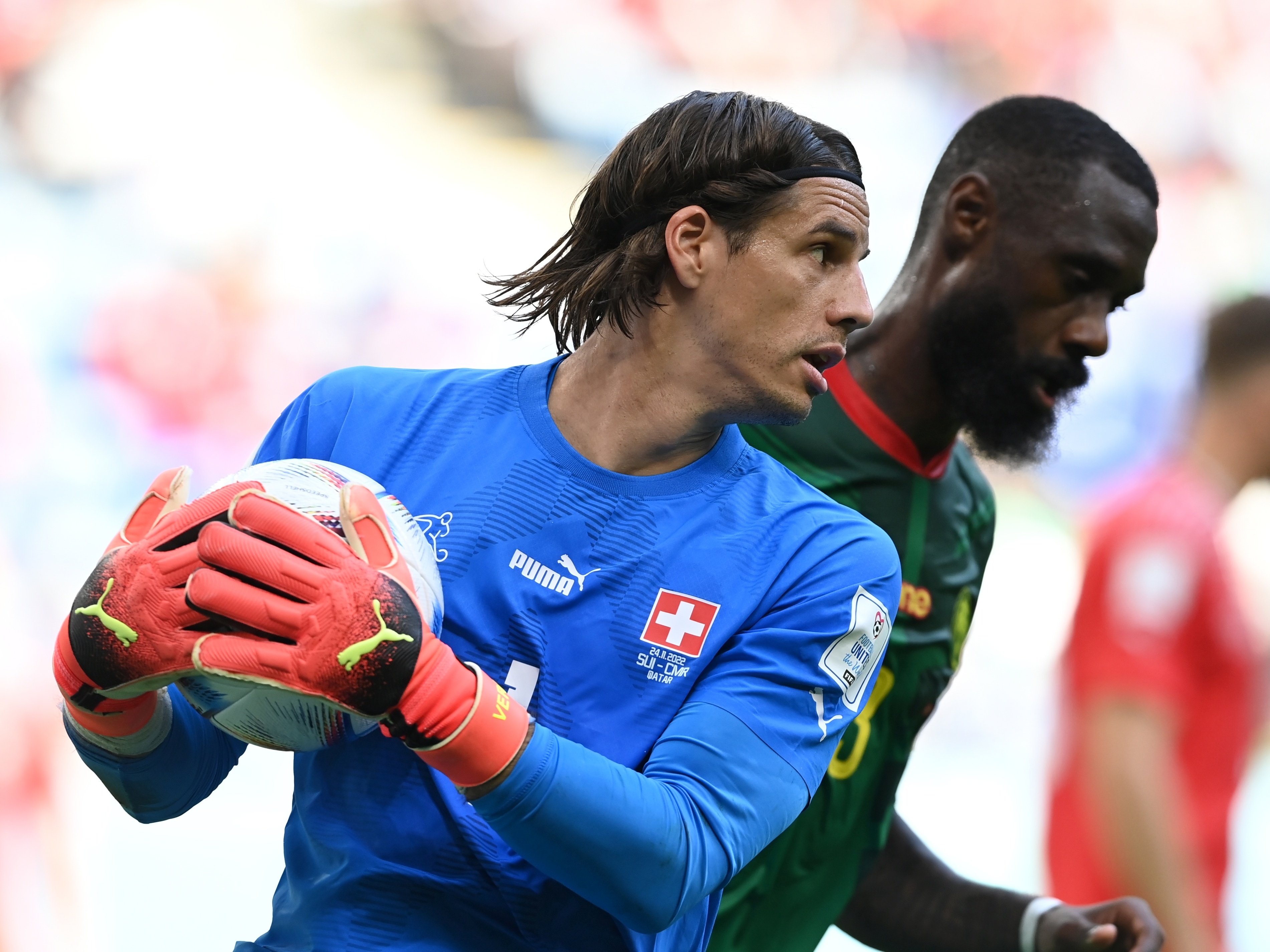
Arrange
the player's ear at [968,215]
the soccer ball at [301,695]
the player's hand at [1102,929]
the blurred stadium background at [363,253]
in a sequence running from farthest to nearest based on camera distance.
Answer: the blurred stadium background at [363,253] < the player's ear at [968,215] < the player's hand at [1102,929] < the soccer ball at [301,695]

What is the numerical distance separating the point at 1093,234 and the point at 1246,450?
1.16 metres

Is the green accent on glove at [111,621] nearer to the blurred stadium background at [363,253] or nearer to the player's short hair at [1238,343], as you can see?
the player's short hair at [1238,343]

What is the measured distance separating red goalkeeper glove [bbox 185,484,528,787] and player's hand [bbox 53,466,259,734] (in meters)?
0.03

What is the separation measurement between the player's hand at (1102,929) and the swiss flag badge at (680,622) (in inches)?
47.9

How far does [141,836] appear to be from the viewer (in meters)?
5.44

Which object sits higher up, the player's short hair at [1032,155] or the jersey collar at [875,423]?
the player's short hair at [1032,155]

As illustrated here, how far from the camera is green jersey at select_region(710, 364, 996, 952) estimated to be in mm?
2686

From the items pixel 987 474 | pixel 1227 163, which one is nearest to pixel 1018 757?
pixel 987 474

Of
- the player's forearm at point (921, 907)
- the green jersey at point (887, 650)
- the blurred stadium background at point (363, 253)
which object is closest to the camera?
the green jersey at point (887, 650)

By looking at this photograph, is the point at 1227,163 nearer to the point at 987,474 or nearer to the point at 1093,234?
the point at 987,474

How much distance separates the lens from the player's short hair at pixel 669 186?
1938mm

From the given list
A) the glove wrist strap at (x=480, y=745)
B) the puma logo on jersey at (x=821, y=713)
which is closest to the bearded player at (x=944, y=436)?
→ the puma logo on jersey at (x=821, y=713)

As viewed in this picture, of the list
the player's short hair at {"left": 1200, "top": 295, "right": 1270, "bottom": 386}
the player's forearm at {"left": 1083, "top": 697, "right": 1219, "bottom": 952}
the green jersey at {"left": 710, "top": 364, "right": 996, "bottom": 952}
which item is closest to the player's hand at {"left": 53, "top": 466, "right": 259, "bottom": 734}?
the green jersey at {"left": 710, "top": 364, "right": 996, "bottom": 952}

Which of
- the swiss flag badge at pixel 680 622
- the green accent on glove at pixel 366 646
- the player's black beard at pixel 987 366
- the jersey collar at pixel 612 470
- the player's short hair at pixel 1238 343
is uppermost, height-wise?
the player's short hair at pixel 1238 343
